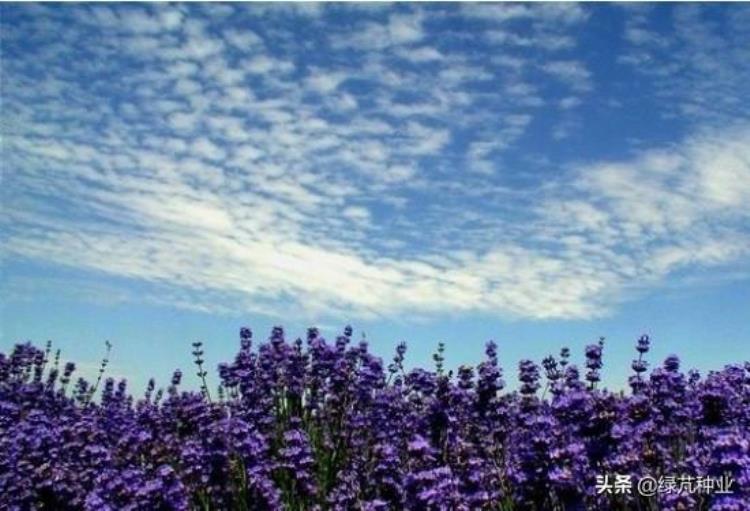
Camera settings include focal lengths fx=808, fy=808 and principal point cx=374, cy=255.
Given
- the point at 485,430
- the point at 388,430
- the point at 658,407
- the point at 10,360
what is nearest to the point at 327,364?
the point at 388,430

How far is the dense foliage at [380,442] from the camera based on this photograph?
16.3ft

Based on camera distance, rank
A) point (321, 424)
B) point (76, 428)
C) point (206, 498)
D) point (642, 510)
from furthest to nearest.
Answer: point (321, 424) < point (76, 428) < point (206, 498) < point (642, 510)

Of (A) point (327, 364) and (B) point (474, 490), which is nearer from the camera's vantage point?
(B) point (474, 490)

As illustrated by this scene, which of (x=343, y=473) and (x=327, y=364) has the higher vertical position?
(x=327, y=364)

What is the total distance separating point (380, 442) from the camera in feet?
23.2

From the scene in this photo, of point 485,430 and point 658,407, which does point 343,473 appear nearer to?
point 485,430

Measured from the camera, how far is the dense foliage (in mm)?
4973

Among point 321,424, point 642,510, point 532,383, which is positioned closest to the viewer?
point 642,510

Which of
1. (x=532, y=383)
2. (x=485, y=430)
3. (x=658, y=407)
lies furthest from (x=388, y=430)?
(x=658, y=407)

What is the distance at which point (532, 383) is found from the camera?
728 centimetres

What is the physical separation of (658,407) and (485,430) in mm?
1509

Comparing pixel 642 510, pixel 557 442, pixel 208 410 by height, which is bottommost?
pixel 642 510

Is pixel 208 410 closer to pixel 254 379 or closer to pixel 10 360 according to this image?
pixel 254 379

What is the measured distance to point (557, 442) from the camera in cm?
497
